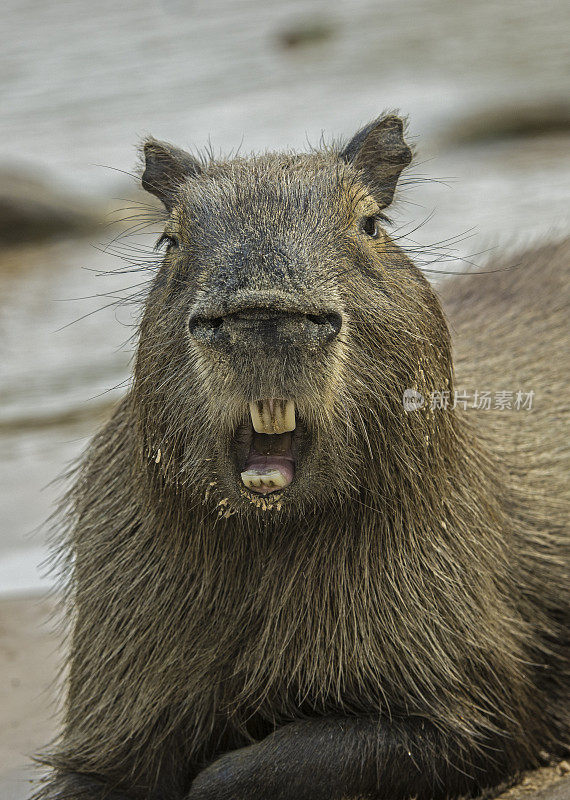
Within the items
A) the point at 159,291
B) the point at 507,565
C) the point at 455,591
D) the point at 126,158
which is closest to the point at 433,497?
the point at 455,591

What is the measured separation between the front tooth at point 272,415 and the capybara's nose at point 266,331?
0.16 metres

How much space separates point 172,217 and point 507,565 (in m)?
1.45

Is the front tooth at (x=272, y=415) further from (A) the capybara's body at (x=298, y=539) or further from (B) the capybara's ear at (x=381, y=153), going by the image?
(B) the capybara's ear at (x=381, y=153)

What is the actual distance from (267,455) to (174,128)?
42.0ft

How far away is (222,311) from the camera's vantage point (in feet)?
8.81

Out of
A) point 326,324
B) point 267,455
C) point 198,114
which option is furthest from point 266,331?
point 198,114

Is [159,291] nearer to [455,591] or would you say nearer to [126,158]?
[455,591]

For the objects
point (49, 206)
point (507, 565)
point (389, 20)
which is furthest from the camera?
point (389, 20)

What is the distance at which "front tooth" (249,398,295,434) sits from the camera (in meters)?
2.77

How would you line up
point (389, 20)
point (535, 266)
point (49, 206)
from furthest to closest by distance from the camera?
point (389, 20)
point (49, 206)
point (535, 266)

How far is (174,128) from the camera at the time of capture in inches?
598

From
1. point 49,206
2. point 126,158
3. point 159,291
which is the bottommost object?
point 159,291

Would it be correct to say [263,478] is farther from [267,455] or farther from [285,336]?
[285,336]

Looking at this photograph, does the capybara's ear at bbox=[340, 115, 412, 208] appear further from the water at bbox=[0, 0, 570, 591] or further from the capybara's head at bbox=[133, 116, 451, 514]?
the water at bbox=[0, 0, 570, 591]
